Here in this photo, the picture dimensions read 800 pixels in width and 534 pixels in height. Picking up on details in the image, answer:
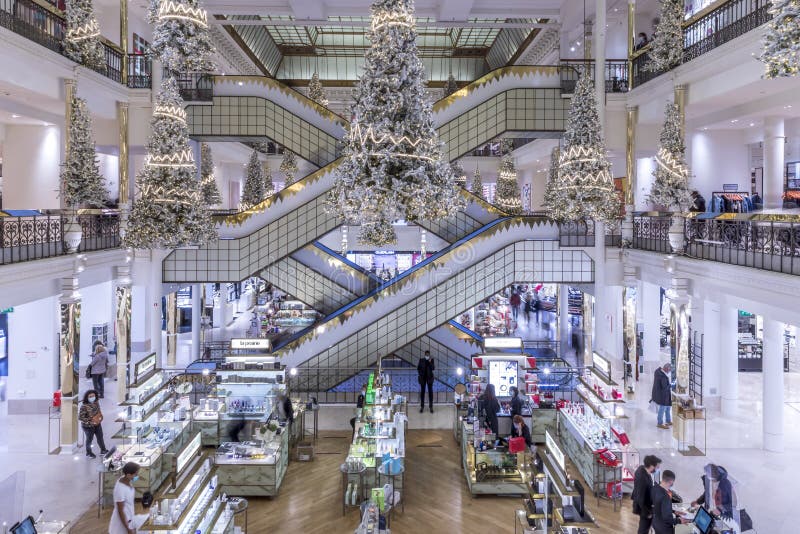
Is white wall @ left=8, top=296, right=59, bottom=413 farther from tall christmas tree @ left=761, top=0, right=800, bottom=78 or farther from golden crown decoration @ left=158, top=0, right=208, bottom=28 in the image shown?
tall christmas tree @ left=761, top=0, right=800, bottom=78

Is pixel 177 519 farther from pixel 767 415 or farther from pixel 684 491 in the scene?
pixel 767 415

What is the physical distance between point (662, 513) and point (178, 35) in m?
8.07

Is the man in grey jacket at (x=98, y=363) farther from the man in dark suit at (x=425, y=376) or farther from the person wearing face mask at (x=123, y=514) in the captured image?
the person wearing face mask at (x=123, y=514)

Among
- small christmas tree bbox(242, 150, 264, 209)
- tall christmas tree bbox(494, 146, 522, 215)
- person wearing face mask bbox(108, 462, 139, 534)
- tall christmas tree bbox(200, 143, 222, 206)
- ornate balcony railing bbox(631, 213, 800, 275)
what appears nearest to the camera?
person wearing face mask bbox(108, 462, 139, 534)

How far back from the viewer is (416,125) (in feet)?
22.8

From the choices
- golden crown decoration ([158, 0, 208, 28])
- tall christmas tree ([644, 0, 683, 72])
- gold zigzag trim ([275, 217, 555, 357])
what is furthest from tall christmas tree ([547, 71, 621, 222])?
golden crown decoration ([158, 0, 208, 28])

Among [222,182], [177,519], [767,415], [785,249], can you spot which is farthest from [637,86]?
[222,182]

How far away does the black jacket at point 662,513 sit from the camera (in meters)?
6.55

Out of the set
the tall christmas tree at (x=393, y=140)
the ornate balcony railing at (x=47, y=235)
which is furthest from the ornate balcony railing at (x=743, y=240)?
the ornate balcony railing at (x=47, y=235)

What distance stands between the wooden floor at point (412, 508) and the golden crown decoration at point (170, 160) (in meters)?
5.56

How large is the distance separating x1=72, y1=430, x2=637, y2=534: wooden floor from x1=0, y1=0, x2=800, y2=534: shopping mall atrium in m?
0.05

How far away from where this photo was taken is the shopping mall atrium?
23.5 feet

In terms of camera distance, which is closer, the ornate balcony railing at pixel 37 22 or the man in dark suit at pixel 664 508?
the man in dark suit at pixel 664 508

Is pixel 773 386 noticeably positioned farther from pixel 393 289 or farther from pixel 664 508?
pixel 393 289
